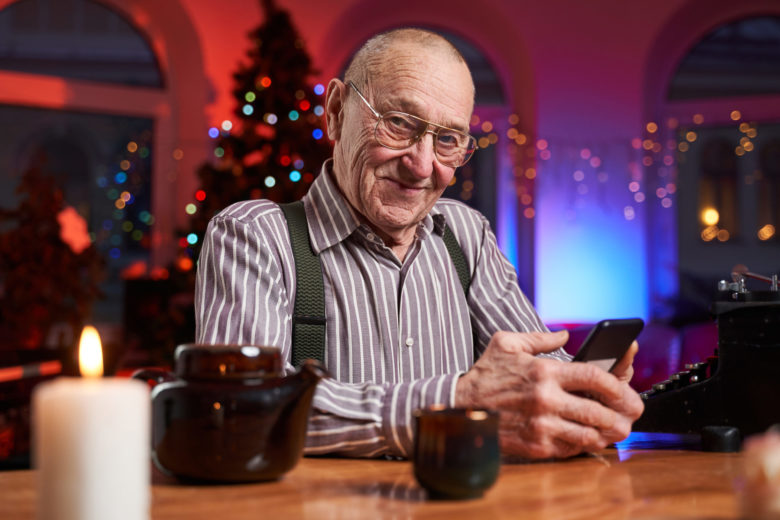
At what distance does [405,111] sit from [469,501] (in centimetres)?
87

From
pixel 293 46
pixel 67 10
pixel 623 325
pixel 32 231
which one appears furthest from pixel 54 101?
pixel 623 325

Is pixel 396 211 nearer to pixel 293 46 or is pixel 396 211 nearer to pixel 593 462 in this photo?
pixel 593 462

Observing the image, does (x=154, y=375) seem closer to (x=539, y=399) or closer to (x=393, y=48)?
(x=539, y=399)

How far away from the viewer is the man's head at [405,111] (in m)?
1.50

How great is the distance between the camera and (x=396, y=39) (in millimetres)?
1530

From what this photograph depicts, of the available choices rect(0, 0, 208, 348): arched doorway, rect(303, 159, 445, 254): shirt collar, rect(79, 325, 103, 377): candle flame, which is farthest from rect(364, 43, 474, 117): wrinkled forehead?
rect(0, 0, 208, 348): arched doorway

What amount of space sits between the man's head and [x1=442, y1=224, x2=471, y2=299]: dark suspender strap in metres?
0.18

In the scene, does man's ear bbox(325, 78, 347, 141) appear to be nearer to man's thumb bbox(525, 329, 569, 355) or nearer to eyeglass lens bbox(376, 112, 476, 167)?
eyeglass lens bbox(376, 112, 476, 167)

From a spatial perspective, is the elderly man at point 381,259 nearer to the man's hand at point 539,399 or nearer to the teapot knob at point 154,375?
the man's hand at point 539,399

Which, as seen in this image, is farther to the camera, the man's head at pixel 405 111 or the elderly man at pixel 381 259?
the man's head at pixel 405 111

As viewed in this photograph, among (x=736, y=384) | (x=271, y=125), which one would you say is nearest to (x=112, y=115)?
(x=271, y=125)

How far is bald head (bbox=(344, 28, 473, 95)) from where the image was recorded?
1519mm

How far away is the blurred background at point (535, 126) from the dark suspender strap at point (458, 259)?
3.63 meters

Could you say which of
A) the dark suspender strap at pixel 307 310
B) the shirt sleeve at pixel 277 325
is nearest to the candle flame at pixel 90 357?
the shirt sleeve at pixel 277 325
